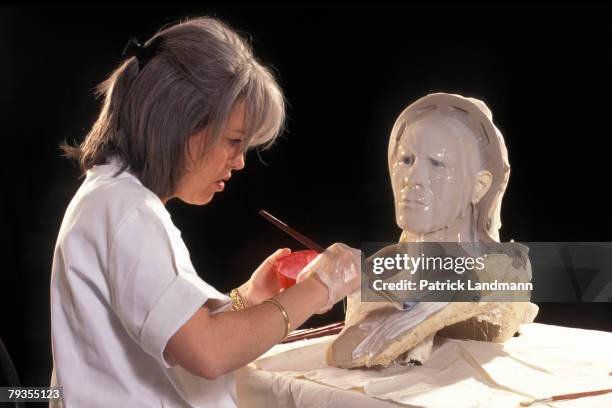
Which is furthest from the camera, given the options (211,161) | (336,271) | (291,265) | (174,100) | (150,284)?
(291,265)

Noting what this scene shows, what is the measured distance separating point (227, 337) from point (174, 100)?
0.47 meters

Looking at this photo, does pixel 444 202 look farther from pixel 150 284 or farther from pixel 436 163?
pixel 150 284

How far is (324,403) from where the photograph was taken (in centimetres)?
202

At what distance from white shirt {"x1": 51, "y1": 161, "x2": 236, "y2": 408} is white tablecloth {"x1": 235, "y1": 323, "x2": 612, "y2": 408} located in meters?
0.31

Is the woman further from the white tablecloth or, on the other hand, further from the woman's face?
the white tablecloth

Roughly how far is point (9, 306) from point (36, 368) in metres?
0.26

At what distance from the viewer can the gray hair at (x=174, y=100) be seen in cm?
176

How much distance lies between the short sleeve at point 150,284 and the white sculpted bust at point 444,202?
0.65 m

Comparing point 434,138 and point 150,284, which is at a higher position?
point 434,138

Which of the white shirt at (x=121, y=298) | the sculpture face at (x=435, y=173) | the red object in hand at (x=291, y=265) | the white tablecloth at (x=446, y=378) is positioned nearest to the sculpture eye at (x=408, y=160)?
the sculpture face at (x=435, y=173)

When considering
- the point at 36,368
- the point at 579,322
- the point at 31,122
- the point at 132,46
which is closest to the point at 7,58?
the point at 31,122

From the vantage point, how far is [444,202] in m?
2.28

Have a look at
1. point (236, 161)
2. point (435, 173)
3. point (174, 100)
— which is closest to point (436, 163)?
point (435, 173)

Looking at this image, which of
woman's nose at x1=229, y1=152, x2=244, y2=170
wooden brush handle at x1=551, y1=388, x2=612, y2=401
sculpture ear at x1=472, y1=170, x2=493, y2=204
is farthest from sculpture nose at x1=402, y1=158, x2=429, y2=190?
wooden brush handle at x1=551, y1=388, x2=612, y2=401
